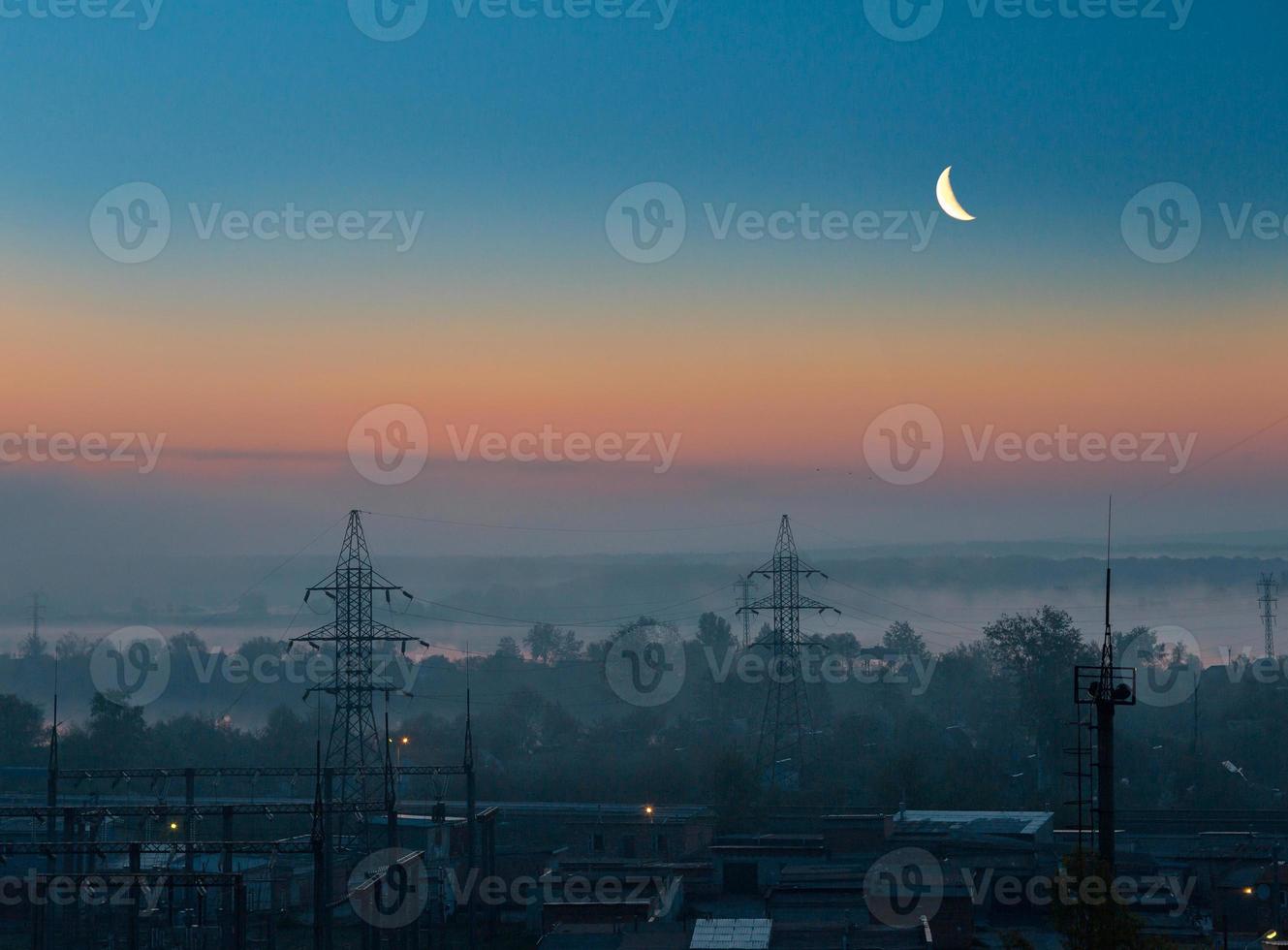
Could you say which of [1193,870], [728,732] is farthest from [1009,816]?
[728,732]

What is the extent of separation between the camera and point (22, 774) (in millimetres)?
45312

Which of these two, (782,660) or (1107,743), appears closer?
(1107,743)

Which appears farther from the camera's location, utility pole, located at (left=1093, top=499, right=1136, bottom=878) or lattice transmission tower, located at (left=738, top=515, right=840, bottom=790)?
lattice transmission tower, located at (left=738, top=515, right=840, bottom=790)

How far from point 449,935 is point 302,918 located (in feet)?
9.12

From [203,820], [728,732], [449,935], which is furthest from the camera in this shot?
[728,732]

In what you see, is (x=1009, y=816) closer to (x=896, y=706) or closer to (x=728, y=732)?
→ (x=728, y=732)

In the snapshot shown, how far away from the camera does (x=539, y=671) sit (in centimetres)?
8306

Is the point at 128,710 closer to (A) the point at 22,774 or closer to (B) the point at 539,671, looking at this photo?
(A) the point at 22,774

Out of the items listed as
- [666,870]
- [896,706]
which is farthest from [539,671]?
[666,870]

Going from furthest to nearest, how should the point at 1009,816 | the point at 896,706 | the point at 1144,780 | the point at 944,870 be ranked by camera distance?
the point at 896,706, the point at 1144,780, the point at 1009,816, the point at 944,870

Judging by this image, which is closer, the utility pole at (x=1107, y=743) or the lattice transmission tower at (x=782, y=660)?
the utility pole at (x=1107, y=743)

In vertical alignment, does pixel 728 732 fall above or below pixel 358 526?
below

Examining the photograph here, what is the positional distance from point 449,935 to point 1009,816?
1111 cm

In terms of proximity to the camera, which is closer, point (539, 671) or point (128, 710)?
point (128, 710)
